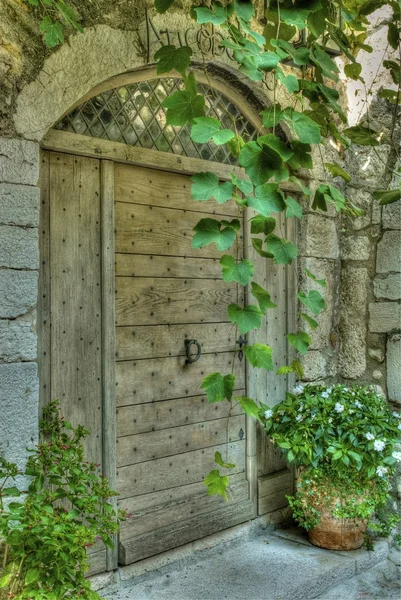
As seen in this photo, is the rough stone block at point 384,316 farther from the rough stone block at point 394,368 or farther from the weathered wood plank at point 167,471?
the weathered wood plank at point 167,471

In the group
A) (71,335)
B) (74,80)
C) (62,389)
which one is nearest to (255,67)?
(74,80)

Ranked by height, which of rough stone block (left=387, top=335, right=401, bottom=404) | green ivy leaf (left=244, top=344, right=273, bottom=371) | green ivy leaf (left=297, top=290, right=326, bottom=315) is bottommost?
→ rough stone block (left=387, top=335, right=401, bottom=404)

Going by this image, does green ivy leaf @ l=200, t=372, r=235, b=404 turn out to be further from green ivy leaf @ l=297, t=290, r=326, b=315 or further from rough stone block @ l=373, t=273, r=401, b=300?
rough stone block @ l=373, t=273, r=401, b=300

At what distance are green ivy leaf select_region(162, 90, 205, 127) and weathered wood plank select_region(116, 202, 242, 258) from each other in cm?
64

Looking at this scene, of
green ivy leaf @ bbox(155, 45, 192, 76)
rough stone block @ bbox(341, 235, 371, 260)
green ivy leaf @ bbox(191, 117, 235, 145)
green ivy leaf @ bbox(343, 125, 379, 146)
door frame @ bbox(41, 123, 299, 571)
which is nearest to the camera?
green ivy leaf @ bbox(191, 117, 235, 145)

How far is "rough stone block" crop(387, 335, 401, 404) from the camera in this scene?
11.8 ft

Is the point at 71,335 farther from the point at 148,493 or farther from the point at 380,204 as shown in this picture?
the point at 380,204

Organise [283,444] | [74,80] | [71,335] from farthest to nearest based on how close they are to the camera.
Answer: [283,444] → [71,335] → [74,80]

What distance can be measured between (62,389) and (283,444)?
1164 millimetres

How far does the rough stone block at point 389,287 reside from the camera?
3633 mm

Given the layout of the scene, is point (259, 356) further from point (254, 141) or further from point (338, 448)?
point (338, 448)

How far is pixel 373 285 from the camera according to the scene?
12.3 feet

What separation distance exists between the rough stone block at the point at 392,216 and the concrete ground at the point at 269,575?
175 centimetres

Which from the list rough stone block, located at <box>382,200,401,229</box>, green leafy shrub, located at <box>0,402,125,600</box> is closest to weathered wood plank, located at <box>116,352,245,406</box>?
green leafy shrub, located at <box>0,402,125,600</box>
